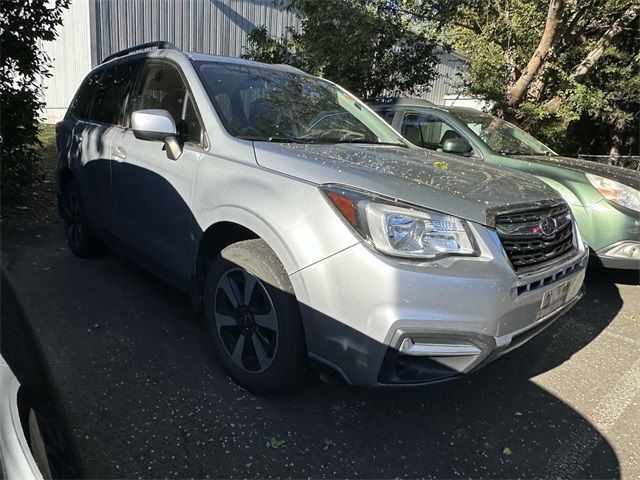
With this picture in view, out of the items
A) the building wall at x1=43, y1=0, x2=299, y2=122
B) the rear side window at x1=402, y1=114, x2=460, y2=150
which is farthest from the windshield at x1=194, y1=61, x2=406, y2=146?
the building wall at x1=43, y1=0, x2=299, y2=122

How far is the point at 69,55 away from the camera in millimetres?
13188

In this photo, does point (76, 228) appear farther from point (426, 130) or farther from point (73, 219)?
point (426, 130)

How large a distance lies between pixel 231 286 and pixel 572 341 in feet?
8.34

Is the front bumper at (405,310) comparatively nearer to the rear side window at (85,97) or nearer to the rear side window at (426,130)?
the rear side window at (85,97)

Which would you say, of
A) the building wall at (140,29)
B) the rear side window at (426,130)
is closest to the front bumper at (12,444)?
the rear side window at (426,130)

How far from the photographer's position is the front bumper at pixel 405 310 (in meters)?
2.08

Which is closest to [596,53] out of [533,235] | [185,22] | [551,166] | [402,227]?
[551,166]

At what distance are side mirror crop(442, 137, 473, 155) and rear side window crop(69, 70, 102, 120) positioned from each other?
338 cm

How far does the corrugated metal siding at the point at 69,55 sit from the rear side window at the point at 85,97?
869 centimetres

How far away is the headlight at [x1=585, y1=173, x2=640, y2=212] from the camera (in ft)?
14.4

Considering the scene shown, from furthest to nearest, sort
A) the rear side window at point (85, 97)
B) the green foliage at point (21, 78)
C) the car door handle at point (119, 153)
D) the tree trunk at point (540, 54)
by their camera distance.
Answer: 1. the tree trunk at point (540, 54)
2. the green foliage at point (21, 78)
3. the rear side window at point (85, 97)
4. the car door handle at point (119, 153)

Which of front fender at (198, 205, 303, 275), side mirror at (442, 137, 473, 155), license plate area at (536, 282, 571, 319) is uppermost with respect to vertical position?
side mirror at (442, 137, 473, 155)

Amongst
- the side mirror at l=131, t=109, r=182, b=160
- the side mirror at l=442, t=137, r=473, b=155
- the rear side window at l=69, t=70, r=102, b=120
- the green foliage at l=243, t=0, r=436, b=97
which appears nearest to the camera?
the side mirror at l=131, t=109, r=182, b=160

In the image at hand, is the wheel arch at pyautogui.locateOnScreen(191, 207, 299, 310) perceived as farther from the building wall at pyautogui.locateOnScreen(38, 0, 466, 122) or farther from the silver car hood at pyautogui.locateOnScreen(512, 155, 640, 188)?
the building wall at pyautogui.locateOnScreen(38, 0, 466, 122)
